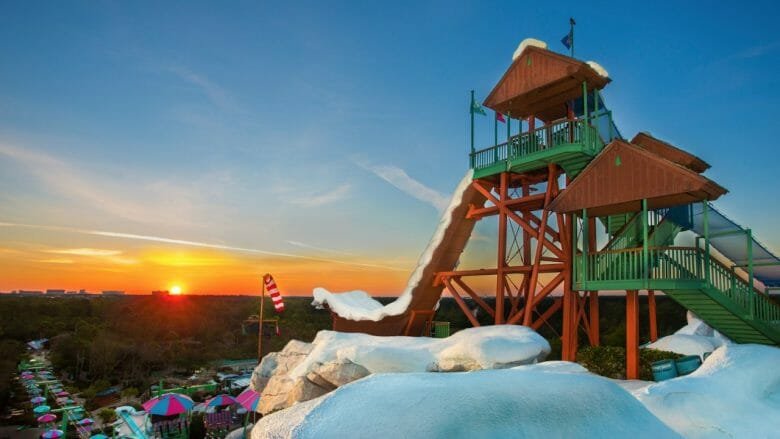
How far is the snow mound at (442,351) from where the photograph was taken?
1216 cm

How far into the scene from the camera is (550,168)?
1622 centimetres

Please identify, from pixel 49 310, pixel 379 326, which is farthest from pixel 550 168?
pixel 49 310

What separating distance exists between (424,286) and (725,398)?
1196cm

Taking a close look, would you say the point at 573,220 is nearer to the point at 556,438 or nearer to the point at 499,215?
the point at 499,215

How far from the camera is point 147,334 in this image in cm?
6184

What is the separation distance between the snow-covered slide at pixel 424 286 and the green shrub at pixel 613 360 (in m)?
6.69

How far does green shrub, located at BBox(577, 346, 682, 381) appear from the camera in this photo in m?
12.6

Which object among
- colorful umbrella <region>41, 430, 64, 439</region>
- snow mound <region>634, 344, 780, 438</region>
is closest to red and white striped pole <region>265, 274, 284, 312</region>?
colorful umbrella <region>41, 430, 64, 439</region>

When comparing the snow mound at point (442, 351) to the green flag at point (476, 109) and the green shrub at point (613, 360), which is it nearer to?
the green shrub at point (613, 360)

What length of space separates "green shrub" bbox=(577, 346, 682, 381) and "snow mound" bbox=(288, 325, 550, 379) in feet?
4.31

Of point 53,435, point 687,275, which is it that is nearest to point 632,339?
point 687,275

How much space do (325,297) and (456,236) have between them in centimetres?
687

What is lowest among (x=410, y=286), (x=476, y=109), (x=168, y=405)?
(x=168, y=405)

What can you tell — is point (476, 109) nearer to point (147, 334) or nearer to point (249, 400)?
point (249, 400)
